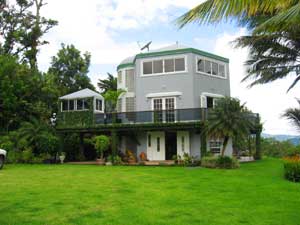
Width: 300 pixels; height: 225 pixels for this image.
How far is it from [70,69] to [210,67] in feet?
54.7

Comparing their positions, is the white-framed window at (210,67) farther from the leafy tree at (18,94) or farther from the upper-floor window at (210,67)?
the leafy tree at (18,94)

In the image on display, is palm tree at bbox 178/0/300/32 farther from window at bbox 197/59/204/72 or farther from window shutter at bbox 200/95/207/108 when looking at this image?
window at bbox 197/59/204/72

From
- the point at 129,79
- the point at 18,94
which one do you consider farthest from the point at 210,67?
the point at 18,94

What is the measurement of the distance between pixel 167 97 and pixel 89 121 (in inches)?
224

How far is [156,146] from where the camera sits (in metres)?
24.8

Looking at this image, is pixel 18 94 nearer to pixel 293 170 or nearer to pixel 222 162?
pixel 222 162

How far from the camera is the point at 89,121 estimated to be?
24781mm

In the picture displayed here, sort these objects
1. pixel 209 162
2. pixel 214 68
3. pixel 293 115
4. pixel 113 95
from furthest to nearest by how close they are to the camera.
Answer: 1. pixel 113 95
2. pixel 214 68
3. pixel 293 115
4. pixel 209 162

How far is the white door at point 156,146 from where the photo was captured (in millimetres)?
24688

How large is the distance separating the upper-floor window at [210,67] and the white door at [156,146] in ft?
17.7

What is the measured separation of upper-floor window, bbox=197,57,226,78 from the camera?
25203mm

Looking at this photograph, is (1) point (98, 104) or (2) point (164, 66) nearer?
(2) point (164, 66)

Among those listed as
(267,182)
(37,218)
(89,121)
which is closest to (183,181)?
(267,182)

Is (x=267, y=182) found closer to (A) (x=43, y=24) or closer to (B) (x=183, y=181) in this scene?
(B) (x=183, y=181)
